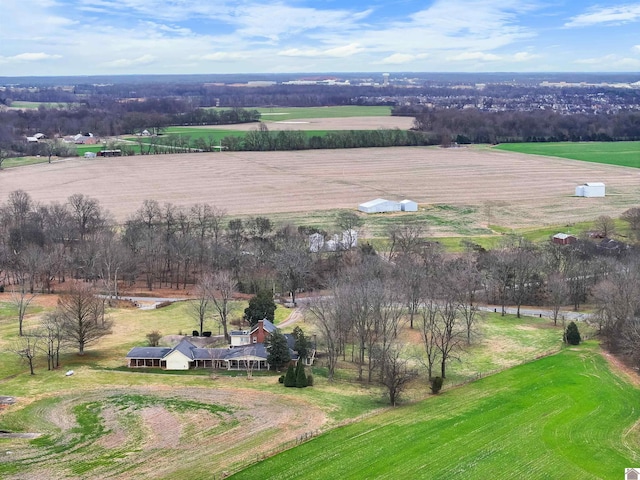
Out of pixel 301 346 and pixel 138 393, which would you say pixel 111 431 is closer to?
pixel 138 393

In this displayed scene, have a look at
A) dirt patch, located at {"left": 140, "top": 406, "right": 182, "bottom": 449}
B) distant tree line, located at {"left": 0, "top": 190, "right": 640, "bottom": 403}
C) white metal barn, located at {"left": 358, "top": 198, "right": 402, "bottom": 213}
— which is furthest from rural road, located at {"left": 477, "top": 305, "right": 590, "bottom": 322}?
white metal barn, located at {"left": 358, "top": 198, "right": 402, "bottom": 213}

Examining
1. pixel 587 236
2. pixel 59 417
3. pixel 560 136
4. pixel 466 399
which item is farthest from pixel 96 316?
pixel 560 136

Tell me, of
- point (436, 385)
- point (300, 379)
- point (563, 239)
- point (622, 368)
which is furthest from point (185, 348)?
point (563, 239)

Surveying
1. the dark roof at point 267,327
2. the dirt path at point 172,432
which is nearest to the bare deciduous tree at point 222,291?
the dark roof at point 267,327

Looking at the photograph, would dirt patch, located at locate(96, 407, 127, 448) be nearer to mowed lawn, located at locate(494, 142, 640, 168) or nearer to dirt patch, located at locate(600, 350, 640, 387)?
dirt patch, located at locate(600, 350, 640, 387)

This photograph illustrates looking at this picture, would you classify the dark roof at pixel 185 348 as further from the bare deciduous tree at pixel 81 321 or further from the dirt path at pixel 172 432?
the bare deciduous tree at pixel 81 321
